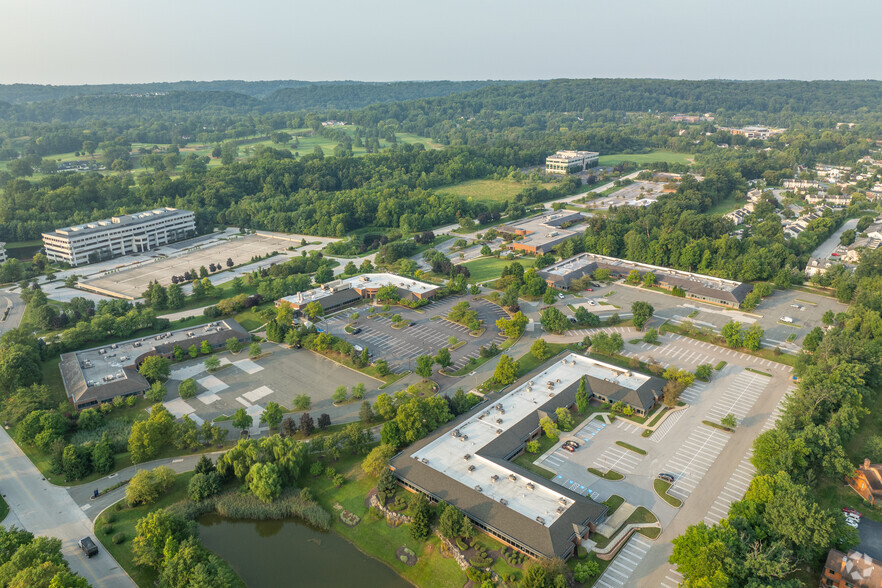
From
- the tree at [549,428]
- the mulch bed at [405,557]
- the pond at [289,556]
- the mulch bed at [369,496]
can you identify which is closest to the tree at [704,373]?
the tree at [549,428]

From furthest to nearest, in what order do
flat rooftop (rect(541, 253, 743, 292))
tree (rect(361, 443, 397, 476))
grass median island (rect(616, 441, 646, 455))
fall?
flat rooftop (rect(541, 253, 743, 292)) < grass median island (rect(616, 441, 646, 455)) < tree (rect(361, 443, 397, 476))

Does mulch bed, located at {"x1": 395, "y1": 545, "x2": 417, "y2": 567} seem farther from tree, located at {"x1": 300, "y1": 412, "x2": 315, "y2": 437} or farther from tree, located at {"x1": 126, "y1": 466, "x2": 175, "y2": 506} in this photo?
tree, located at {"x1": 126, "y1": 466, "x2": 175, "y2": 506}

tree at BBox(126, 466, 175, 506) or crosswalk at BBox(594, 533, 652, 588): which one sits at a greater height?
tree at BBox(126, 466, 175, 506)

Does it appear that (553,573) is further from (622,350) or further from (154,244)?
(154,244)

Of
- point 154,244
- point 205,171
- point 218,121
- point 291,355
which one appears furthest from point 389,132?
point 291,355

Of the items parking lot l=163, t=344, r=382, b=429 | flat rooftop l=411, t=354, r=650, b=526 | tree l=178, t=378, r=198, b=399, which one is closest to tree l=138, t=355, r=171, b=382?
parking lot l=163, t=344, r=382, b=429

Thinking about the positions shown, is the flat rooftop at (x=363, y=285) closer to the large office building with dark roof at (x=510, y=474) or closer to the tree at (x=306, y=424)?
the tree at (x=306, y=424)
